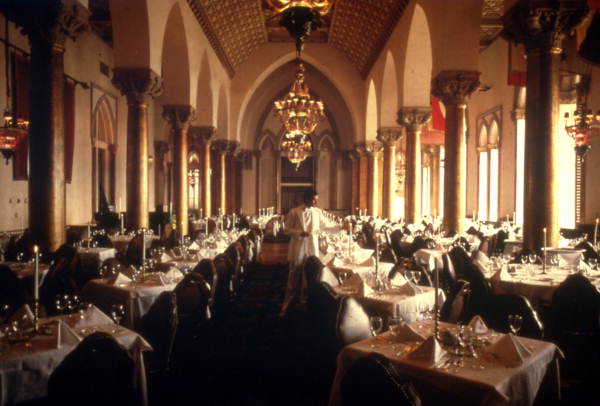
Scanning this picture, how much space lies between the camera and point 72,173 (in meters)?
14.4

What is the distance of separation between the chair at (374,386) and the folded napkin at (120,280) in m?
3.73

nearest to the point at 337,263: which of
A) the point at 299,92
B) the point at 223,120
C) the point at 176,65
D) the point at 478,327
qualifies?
the point at 478,327

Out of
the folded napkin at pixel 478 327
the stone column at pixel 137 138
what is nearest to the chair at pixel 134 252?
the stone column at pixel 137 138

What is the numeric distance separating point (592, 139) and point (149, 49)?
9.75 m

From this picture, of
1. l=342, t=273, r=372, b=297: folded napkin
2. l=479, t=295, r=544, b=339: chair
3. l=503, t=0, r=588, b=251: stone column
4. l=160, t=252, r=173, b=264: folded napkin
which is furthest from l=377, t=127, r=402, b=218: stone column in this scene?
l=479, t=295, r=544, b=339: chair

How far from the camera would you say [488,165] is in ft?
55.8

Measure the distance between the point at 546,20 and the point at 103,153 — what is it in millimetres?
14095

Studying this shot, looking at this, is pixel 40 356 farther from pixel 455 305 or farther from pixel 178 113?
pixel 178 113

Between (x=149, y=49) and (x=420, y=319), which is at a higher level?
(x=149, y=49)

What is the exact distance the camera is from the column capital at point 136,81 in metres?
9.66

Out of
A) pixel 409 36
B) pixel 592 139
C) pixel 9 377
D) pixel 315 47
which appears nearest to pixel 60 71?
pixel 9 377

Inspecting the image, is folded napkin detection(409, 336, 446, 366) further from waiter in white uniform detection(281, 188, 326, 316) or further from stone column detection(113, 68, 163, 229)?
stone column detection(113, 68, 163, 229)

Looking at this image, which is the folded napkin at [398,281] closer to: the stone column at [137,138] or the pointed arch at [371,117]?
the stone column at [137,138]

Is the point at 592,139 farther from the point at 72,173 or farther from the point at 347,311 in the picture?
the point at 72,173
